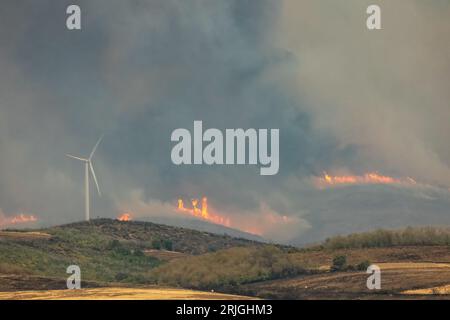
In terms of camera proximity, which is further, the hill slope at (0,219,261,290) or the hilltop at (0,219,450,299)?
the hill slope at (0,219,261,290)

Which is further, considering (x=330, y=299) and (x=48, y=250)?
(x=48, y=250)

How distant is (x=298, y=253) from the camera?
83500 millimetres

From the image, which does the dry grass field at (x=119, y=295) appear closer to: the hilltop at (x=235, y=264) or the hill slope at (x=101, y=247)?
the hilltop at (x=235, y=264)

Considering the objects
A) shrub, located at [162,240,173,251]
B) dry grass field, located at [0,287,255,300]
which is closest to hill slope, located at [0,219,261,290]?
shrub, located at [162,240,173,251]

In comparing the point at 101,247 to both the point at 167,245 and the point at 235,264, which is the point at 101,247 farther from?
the point at 235,264

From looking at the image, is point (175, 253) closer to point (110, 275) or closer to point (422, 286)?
point (110, 275)

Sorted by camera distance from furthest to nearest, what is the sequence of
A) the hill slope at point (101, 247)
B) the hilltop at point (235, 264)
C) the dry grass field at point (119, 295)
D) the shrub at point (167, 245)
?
the shrub at point (167, 245) → the hill slope at point (101, 247) → the hilltop at point (235, 264) → the dry grass field at point (119, 295)

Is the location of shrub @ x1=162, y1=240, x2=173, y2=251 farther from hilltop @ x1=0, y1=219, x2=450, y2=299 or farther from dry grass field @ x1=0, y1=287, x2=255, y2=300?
dry grass field @ x1=0, y1=287, x2=255, y2=300

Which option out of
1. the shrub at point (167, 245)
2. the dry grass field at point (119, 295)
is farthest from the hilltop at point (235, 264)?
the dry grass field at point (119, 295)

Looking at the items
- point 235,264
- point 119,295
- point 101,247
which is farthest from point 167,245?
point 119,295

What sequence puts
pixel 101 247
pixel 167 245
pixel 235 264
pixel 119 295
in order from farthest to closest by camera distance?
pixel 167 245 < pixel 101 247 < pixel 235 264 < pixel 119 295

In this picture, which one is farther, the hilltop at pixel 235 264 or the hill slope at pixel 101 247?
the hill slope at pixel 101 247
